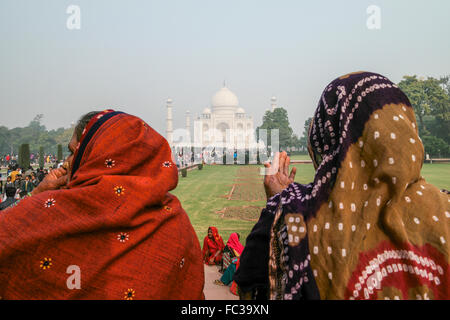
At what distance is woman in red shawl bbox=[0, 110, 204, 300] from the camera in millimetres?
1053

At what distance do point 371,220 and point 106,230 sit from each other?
827 millimetres

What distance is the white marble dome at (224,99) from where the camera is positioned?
153 ft

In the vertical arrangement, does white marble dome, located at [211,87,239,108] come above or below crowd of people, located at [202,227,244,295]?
above

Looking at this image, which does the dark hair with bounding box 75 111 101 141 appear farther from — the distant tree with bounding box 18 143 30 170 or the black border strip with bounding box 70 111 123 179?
the distant tree with bounding box 18 143 30 170

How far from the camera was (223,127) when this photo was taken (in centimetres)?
4831

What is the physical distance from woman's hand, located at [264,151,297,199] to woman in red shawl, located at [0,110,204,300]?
0.38 m

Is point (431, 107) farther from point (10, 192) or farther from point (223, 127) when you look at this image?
point (10, 192)

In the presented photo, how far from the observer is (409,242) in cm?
94

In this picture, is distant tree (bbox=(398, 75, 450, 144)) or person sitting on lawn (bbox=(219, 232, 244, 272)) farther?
distant tree (bbox=(398, 75, 450, 144))

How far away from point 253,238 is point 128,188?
46 cm

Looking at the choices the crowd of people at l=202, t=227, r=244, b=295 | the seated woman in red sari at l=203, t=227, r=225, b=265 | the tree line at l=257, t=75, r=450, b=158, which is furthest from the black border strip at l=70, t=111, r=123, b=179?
the tree line at l=257, t=75, r=450, b=158

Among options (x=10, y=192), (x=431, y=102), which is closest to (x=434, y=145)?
(x=431, y=102)

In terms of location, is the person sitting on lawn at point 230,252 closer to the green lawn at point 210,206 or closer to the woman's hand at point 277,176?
the green lawn at point 210,206
